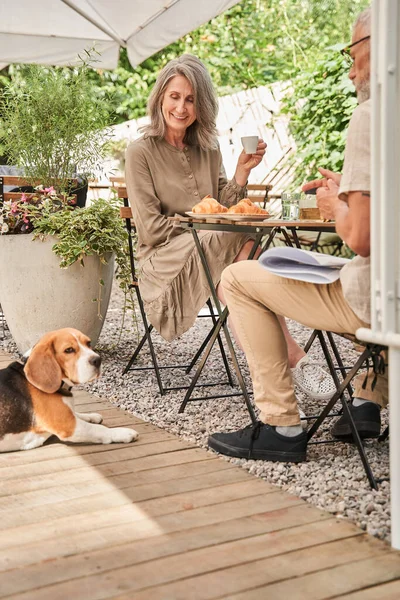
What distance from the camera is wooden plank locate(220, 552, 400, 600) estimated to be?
169 centimetres

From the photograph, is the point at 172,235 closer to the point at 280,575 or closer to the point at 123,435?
the point at 123,435

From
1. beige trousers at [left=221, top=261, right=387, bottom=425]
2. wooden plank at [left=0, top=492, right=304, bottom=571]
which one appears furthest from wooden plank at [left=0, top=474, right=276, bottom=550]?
beige trousers at [left=221, top=261, right=387, bottom=425]

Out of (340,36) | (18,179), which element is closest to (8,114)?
(18,179)

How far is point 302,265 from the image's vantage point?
226 cm

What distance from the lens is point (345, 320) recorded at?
2221 mm

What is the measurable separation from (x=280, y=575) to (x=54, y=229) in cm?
271

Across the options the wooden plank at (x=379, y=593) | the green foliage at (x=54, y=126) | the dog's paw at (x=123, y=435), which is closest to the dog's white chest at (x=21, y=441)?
the dog's paw at (x=123, y=435)

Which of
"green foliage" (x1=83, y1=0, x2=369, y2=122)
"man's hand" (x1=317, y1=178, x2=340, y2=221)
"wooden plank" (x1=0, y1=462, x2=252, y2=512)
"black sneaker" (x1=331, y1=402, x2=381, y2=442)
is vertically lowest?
"wooden plank" (x1=0, y1=462, x2=252, y2=512)

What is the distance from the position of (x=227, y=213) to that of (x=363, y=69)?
3.02 ft

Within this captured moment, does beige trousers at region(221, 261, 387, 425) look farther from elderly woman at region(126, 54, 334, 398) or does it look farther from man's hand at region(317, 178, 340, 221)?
elderly woman at region(126, 54, 334, 398)

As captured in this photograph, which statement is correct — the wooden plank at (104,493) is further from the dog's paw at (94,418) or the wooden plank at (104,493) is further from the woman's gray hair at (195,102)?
the woman's gray hair at (195,102)

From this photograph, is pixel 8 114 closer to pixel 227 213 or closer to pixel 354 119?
pixel 227 213

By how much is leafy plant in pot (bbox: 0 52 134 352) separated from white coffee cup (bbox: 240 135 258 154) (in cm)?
114

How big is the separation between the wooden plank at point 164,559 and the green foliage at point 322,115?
5.40m
